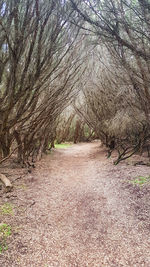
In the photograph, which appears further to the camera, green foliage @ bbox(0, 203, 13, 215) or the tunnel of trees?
the tunnel of trees

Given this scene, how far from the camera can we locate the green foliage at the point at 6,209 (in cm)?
281

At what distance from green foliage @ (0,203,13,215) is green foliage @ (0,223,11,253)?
35 cm

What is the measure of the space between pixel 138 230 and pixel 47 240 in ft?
4.28

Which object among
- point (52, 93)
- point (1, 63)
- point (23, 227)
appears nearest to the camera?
point (23, 227)

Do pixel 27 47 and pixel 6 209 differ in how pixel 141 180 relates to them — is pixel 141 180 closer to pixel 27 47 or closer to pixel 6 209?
pixel 6 209

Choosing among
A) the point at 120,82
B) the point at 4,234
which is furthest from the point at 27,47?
the point at 4,234

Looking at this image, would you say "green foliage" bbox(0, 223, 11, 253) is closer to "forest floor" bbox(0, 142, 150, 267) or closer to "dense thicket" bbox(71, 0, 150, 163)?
"forest floor" bbox(0, 142, 150, 267)

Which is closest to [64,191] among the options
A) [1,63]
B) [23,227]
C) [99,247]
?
[23,227]

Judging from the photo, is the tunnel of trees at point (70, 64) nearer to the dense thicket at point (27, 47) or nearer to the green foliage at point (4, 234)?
the dense thicket at point (27, 47)

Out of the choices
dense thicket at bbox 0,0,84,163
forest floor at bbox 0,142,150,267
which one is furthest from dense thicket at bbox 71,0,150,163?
Result: forest floor at bbox 0,142,150,267

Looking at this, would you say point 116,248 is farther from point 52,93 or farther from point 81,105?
point 81,105

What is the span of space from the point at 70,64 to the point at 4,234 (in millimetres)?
4988

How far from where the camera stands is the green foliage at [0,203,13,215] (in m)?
2.81

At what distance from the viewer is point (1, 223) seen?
2502mm
